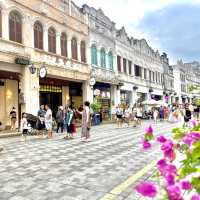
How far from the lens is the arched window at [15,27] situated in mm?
19438

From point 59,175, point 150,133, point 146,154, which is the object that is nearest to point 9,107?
point 146,154

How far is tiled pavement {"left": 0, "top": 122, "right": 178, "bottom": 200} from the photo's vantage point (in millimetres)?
5531

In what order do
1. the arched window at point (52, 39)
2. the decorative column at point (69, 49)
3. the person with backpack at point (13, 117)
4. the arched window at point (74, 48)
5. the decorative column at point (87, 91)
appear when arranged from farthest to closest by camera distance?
1. the decorative column at point (87, 91)
2. the arched window at point (74, 48)
3. the decorative column at point (69, 49)
4. the arched window at point (52, 39)
5. the person with backpack at point (13, 117)

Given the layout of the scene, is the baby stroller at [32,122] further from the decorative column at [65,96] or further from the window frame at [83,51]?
the window frame at [83,51]

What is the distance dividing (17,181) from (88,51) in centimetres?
2220

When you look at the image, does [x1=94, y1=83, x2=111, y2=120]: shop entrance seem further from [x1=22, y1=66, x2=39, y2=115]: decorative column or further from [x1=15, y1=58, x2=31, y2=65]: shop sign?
[x1=15, y1=58, x2=31, y2=65]: shop sign

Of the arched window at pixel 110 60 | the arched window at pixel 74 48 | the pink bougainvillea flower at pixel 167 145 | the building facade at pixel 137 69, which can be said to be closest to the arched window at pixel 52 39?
the arched window at pixel 74 48

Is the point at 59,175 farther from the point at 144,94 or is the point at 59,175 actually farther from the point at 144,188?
the point at 144,94

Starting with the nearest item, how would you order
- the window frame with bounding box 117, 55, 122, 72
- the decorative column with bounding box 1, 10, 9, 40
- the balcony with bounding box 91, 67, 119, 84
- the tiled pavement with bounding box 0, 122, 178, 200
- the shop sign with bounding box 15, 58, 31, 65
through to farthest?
the tiled pavement with bounding box 0, 122, 178, 200
the decorative column with bounding box 1, 10, 9, 40
the shop sign with bounding box 15, 58, 31, 65
the balcony with bounding box 91, 67, 119, 84
the window frame with bounding box 117, 55, 122, 72

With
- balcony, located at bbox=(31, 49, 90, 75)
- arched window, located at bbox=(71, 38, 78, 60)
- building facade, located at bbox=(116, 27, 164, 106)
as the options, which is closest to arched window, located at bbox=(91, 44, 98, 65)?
balcony, located at bbox=(31, 49, 90, 75)

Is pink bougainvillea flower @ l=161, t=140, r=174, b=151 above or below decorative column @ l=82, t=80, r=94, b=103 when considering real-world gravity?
below

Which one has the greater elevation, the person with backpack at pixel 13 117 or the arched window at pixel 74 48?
the arched window at pixel 74 48

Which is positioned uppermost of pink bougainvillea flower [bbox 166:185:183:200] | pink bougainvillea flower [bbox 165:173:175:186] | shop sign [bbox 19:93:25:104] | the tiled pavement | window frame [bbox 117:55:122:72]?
window frame [bbox 117:55:122:72]

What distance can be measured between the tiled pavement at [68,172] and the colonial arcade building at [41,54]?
9.98 meters
